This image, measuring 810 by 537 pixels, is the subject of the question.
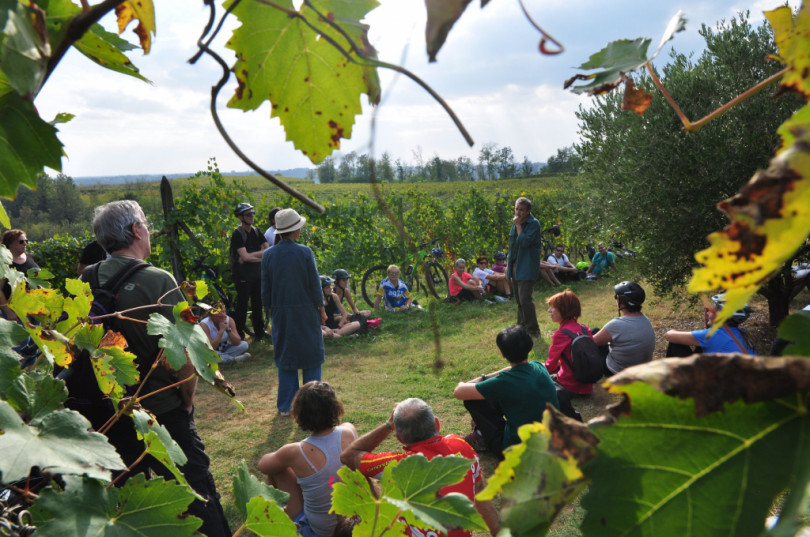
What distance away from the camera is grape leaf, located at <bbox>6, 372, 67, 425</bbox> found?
68 centimetres

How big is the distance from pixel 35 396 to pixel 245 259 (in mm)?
7017

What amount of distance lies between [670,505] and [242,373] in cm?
707

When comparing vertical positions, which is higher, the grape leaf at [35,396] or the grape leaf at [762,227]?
the grape leaf at [762,227]

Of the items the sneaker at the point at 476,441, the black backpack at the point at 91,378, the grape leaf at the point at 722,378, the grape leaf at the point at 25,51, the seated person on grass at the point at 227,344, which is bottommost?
the sneaker at the point at 476,441

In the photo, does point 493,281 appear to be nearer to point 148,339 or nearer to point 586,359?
point 586,359

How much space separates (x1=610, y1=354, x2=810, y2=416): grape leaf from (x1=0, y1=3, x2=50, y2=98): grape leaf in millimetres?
366

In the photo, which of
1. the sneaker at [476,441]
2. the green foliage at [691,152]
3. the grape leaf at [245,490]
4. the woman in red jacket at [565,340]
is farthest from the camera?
the green foliage at [691,152]

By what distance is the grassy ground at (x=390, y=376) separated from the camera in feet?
16.3

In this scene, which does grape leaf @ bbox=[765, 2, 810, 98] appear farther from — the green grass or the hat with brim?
the hat with brim

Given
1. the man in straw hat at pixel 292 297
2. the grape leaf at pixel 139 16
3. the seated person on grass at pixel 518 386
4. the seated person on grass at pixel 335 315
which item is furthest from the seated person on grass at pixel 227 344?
the grape leaf at pixel 139 16

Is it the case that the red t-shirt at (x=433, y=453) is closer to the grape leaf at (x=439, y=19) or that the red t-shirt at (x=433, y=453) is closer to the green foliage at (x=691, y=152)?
the grape leaf at (x=439, y=19)

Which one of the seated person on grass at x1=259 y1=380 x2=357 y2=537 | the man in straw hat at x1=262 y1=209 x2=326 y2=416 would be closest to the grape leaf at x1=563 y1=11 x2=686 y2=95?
the seated person on grass at x1=259 y1=380 x2=357 y2=537

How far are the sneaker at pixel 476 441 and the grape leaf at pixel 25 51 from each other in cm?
463

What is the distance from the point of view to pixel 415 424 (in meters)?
2.95
